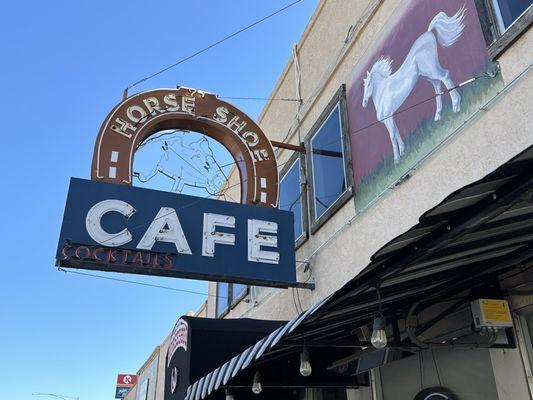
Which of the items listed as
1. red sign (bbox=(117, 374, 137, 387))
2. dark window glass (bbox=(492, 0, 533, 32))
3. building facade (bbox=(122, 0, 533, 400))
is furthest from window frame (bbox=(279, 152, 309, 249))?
red sign (bbox=(117, 374, 137, 387))

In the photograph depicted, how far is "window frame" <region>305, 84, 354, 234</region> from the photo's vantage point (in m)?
6.88

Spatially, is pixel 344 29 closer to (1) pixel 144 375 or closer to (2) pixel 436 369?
(2) pixel 436 369

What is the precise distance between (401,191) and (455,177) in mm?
829

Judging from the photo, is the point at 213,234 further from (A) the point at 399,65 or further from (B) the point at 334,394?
(A) the point at 399,65

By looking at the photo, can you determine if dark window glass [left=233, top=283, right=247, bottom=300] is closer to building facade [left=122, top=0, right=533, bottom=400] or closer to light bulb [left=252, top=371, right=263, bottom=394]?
building facade [left=122, top=0, right=533, bottom=400]

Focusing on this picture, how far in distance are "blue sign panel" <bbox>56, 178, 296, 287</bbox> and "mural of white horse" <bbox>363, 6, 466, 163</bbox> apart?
1998 mm

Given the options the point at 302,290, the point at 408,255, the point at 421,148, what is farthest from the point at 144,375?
the point at 408,255

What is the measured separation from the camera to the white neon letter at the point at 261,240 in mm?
6777

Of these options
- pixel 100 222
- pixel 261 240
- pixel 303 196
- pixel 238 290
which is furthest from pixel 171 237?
pixel 238 290

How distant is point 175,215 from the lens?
666cm

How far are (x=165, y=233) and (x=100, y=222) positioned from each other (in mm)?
739

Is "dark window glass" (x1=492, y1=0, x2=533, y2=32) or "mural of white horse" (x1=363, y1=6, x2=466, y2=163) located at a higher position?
"mural of white horse" (x1=363, y1=6, x2=466, y2=163)

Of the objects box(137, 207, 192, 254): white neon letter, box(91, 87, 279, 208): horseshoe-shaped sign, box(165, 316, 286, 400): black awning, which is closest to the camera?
box(137, 207, 192, 254): white neon letter

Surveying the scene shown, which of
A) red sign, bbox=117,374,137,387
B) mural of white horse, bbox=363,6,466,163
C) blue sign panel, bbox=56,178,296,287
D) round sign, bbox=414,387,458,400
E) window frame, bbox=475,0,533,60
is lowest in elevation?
round sign, bbox=414,387,458,400
